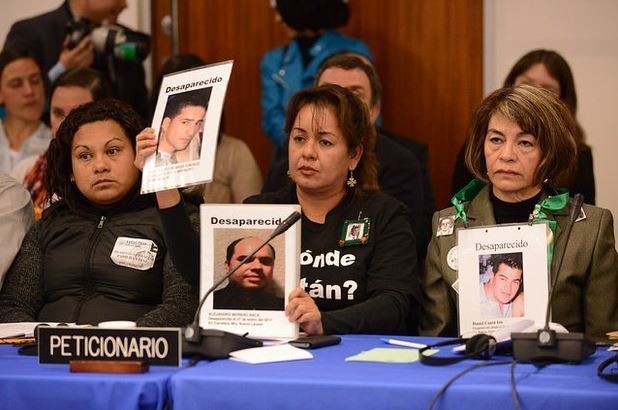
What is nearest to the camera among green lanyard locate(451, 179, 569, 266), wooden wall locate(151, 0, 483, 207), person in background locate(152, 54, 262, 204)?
green lanyard locate(451, 179, 569, 266)

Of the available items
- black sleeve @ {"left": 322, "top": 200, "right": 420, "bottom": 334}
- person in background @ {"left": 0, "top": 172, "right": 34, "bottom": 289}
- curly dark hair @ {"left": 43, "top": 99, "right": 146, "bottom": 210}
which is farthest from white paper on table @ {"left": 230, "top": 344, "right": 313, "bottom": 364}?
person in background @ {"left": 0, "top": 172, "right": 34, "bottom": 289}

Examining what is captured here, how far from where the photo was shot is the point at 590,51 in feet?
17.1

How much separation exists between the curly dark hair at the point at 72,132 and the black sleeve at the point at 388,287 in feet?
2.81

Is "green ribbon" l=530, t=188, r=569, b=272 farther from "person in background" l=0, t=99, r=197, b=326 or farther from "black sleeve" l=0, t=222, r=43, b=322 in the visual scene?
"black sleeve" l=0, t=222, r=43, b=322

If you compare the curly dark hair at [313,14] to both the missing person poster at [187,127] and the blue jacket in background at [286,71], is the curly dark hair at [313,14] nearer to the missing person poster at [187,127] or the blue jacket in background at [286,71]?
the blue jacket in background at [286,71]

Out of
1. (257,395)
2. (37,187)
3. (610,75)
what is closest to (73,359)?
(257,395)

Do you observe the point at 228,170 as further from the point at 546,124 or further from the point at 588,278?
the point at 588,278

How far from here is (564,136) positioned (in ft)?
9.92

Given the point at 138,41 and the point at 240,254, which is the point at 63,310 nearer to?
the point at 240,254

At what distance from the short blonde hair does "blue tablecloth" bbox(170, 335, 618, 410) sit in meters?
0.86

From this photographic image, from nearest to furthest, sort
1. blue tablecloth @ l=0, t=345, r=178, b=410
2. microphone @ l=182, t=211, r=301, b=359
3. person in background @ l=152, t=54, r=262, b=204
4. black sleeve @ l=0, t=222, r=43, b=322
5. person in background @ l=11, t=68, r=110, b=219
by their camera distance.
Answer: blue tablecloth @ l=0, t=345, r=178, b=410, microphone @ l=182, t=211, r=301, b=359, black sleeve @ l=0, t=222, r=43, b=322, person in background @ l=11, t=68, r=110, b=219, person in background @ l=152, t=54, r=262, b=204

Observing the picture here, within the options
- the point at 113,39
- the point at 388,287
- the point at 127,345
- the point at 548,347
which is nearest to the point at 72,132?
the point at 388,287

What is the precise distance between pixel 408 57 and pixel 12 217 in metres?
2.76

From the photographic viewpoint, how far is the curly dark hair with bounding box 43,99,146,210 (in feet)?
10.9
